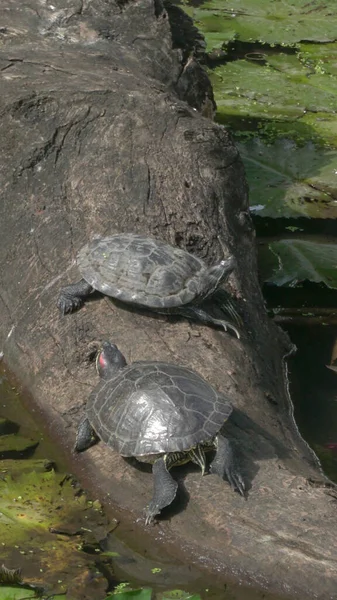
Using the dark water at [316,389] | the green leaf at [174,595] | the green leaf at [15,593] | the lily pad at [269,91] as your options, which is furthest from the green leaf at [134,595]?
the lily pad at [269,91]

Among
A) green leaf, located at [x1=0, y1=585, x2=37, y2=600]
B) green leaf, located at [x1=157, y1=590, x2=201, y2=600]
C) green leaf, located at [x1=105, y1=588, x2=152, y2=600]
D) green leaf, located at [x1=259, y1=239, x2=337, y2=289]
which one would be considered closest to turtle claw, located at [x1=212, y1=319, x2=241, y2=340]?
green leaf, located at [x1=157, y1=590, x2=201, y2=600]

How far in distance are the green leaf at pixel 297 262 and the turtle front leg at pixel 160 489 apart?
9.07ft

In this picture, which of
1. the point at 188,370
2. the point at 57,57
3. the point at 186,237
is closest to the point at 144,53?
the point at 57,57

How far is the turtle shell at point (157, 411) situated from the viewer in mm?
3902

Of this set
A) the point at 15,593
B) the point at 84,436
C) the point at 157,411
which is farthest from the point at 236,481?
the point at 15,593

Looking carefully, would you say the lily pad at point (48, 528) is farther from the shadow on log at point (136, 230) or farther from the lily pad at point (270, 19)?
the lily pad at point (270, 19)

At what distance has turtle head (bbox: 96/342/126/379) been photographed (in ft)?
14.2

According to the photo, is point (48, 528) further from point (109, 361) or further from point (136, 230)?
point (136, 230)

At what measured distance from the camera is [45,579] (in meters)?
3.64

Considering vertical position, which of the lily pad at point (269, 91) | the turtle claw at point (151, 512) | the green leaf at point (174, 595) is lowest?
the lily pad at point (269, 91)

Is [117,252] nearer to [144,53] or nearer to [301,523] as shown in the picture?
[301,523]

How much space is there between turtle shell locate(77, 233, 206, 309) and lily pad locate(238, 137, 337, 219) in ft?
8.49

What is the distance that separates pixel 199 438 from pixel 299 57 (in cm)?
770

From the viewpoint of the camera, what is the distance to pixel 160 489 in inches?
152
